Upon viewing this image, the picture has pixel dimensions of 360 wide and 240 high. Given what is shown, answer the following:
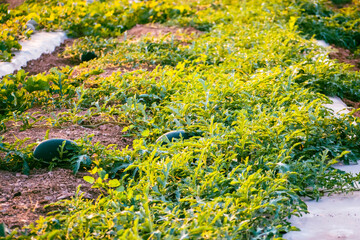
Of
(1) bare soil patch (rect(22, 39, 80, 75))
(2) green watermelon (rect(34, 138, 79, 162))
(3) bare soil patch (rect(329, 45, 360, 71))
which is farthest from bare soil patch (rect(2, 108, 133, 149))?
(3) bare soil patch (rect(329, 45, 360, 71))

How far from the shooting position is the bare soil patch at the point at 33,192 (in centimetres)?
230

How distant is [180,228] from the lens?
6.89 ft

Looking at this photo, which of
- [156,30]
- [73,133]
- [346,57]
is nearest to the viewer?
[73,133]

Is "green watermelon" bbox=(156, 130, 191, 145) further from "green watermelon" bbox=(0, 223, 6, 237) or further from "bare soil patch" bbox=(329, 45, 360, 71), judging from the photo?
"bare soil patch" bbox=(329, 45, 360, 71)

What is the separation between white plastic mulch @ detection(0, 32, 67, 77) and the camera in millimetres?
4980

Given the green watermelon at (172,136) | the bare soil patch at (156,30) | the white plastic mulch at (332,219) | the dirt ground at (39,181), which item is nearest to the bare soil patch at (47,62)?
the bare soil patch at (156,30)

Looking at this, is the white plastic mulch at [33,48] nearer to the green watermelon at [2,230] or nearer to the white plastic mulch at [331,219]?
the green watermelon at [2,230]

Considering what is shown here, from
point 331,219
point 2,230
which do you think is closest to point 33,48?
point 2,230

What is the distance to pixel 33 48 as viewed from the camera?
5711mm

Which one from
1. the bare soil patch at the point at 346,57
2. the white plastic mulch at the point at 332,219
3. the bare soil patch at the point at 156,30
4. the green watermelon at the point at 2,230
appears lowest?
the bare soil patch at the point at 346,57

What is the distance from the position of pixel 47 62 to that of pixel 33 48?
0.45 meters

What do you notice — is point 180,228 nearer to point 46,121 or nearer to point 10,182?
point 10,182

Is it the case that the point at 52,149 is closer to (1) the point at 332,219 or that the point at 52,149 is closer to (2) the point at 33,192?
(2) the point at 33,192

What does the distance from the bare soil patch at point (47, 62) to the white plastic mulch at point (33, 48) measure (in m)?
0.08
